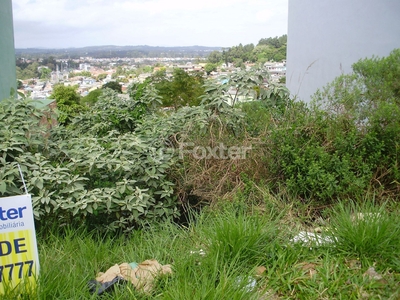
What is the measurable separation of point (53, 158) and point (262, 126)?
217 centimetres

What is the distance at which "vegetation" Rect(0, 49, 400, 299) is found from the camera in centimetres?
247

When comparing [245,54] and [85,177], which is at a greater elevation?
[245,54]

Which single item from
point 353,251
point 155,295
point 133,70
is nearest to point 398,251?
point 353,251

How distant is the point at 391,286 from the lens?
2.35 m

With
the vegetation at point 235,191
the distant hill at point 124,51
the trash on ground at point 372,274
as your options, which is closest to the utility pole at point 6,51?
the distant hill at point 124,51

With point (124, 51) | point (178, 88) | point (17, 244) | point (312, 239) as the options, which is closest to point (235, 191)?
point (312, 239)

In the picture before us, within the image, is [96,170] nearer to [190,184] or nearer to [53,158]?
[53,158]

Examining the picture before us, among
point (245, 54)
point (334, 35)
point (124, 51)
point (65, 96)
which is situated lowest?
point (65, 96)

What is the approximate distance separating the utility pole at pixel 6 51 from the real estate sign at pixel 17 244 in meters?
3.73

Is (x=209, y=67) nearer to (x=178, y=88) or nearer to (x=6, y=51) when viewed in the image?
(x=178, y=88)

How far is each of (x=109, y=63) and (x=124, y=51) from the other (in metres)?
0.57

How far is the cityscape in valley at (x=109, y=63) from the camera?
265 inches

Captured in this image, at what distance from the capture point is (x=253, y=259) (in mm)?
2645

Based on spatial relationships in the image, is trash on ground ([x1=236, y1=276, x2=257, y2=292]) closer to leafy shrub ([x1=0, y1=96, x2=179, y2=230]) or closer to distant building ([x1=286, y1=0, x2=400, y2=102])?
leafy shrub ([x1=0, y1=96, x2=179, y2=230])
